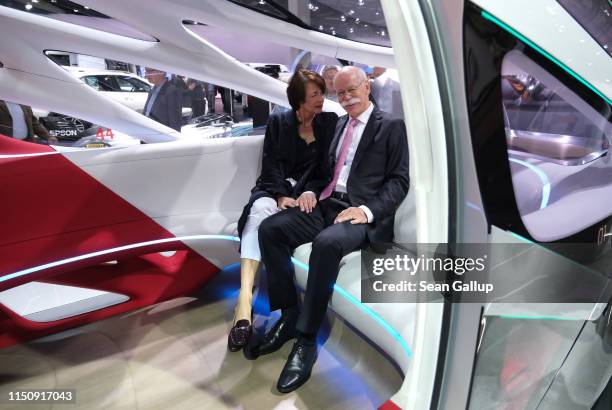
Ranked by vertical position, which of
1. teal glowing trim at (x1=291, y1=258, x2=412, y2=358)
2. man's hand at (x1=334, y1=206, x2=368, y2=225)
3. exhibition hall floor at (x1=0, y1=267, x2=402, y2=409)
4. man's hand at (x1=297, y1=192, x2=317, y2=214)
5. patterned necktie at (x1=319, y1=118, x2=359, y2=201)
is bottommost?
exhibition hall floor at (x1=0, y1=267, x2=402, y2=409)

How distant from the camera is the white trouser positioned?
218 centimetres

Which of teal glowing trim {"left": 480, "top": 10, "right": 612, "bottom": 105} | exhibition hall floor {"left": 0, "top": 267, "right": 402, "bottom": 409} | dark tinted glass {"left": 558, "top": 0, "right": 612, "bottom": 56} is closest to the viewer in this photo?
teal glowing trim {"left": 480, "top": 10, "right": 612, "bottom": 105}

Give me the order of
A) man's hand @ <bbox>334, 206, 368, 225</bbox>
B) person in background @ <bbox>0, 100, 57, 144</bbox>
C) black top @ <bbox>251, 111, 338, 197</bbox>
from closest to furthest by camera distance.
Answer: man's hand @ <bbox>334, 206, 368, 225</bbox> < black top @ <bbox>251, 111, 338, 197</bbox> < person in background @ <bbox>0, 100, 57, 144</bbox>

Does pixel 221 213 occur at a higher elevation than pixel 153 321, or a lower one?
higher

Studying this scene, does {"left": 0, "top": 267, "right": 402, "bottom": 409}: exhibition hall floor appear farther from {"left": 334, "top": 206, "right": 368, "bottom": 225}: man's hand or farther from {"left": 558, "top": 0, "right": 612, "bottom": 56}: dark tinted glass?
{"left": 558, "top": 0, "right": 612, "bottom": 56}: dark tinted glass

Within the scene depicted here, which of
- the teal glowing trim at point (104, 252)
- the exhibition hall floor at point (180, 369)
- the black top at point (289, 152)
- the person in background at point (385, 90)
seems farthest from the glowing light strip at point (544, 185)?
the person in background at point (385, 90)

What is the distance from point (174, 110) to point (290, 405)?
2960 millimetres

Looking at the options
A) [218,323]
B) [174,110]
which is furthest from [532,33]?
[174,110]

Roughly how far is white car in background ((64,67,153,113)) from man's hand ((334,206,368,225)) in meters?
5.30

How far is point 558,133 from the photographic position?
1.08 m

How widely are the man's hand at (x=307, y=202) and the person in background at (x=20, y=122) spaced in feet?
5.05

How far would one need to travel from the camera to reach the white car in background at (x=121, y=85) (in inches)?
251

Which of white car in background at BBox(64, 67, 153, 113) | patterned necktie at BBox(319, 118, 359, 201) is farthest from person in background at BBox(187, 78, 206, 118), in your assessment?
patterned necktie at BBox(319, 118, 359, 201)

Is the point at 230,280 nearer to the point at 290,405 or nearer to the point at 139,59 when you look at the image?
the point at 290,405
